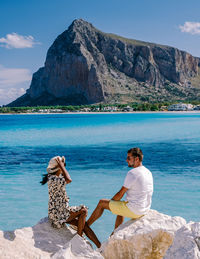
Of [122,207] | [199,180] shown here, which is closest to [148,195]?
[122,207]

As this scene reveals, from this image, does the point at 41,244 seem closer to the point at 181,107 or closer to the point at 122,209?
the point at 122,209

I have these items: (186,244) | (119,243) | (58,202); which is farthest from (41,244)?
(186,244)

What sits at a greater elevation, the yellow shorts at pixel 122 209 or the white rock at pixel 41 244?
the yellow shorts at pixel 122 209

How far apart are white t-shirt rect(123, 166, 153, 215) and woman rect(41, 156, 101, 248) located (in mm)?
833

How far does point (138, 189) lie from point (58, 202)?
1299 millimetres

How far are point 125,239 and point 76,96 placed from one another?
565ft

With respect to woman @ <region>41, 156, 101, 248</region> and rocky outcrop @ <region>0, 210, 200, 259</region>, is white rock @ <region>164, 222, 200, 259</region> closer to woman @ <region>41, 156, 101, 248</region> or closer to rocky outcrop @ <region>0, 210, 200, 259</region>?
rocky outcrop @ <region>0, 210, 200, 259</region>

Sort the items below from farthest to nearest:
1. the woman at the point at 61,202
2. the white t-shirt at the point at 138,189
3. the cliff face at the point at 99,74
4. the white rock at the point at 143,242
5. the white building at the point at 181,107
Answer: the cliff face at the point at 99,74, the white building at the point at 181,107, the woman at the point at 61,202, the white t-shirt at the point at 138,189, the white rock at the point at 143,242

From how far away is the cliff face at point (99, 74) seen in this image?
16600 centimetres

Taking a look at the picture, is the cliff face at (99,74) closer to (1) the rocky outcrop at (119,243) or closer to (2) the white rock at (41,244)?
(2) the white rock at (41,244)

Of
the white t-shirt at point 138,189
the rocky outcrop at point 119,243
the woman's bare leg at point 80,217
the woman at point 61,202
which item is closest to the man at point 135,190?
the white t-shirt at point 138,189

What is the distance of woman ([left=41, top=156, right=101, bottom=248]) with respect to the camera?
16.7ft

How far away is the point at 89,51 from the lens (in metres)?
183

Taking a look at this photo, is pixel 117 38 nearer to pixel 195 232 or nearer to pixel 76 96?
pixel 76 96
